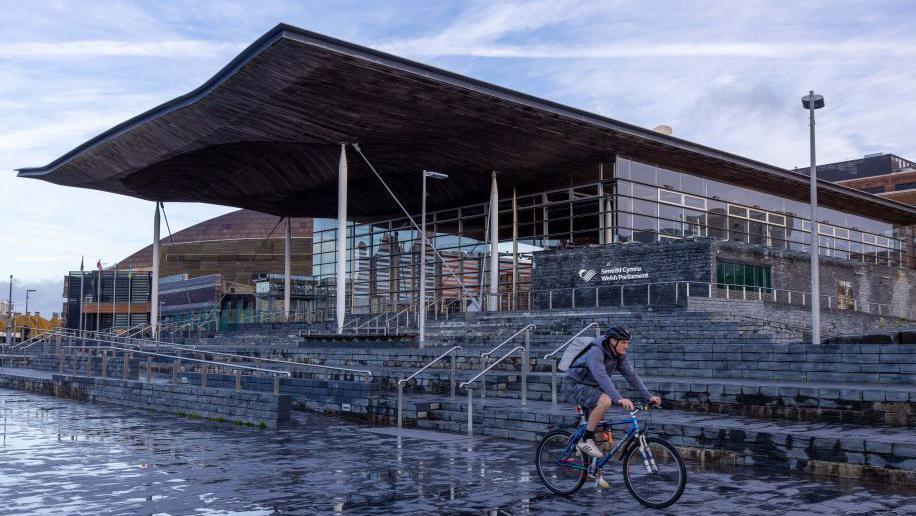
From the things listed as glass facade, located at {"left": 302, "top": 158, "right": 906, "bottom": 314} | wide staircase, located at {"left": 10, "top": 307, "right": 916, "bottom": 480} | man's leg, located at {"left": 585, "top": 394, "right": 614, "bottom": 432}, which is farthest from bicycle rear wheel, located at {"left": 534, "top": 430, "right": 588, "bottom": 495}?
glass facade, located at {"left": 302, "top": 158, "right": 906, "bottom": 314}

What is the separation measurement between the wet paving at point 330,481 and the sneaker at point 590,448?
1.61 feet

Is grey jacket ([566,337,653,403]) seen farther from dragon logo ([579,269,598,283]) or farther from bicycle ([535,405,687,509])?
dragon logo ([579,269,598,283])

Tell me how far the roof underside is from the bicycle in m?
21.1

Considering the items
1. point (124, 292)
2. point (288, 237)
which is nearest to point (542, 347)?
point (288, 237)

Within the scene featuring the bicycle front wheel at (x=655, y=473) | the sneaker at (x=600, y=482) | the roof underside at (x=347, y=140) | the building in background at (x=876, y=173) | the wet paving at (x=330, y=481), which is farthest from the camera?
the building in background at (x=876, y=173)

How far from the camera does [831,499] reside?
9.53m

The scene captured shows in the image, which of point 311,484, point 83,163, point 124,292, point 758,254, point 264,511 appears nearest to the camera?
point 264,511

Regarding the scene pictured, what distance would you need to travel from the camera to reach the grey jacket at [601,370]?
942 cm

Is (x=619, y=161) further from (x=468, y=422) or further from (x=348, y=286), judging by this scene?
(x=468, y=422)

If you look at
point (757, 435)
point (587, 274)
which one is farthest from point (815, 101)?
point (587, 274)

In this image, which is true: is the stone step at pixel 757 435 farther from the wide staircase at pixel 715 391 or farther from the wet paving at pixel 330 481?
the wet paving at pixel 330 481

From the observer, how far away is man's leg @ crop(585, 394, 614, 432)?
949 centimetres

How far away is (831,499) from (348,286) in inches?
1885

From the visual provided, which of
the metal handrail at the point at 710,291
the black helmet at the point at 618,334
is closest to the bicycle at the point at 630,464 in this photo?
the black helmet at the point at 618,334
